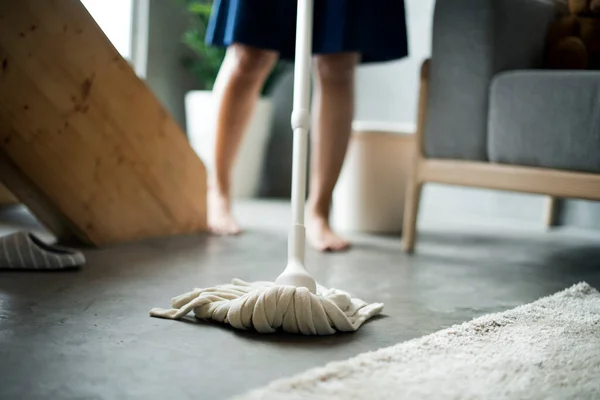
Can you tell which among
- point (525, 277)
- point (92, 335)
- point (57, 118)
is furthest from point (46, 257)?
point (525, 277)

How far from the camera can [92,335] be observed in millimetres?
953

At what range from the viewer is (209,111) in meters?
2.82

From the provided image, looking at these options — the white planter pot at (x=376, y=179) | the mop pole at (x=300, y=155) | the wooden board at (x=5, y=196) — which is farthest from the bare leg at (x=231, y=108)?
the mop pole at (x=300, y=155)

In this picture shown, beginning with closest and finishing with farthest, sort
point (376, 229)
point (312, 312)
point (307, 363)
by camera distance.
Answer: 1. point (307, 363)
2. point (312, 312)
3. point (376, 229)

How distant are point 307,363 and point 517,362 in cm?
25

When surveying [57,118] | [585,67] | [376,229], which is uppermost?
[585,67]

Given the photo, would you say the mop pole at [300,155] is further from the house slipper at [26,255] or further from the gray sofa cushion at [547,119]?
the gray sofa cushion at [547,119]

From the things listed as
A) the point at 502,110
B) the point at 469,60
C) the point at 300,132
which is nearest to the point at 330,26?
the point at 469,60

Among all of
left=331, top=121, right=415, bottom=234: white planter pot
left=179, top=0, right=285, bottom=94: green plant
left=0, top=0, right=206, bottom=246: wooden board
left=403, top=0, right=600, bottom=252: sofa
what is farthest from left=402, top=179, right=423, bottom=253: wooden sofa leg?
left=179, top=0, right=285, bottom=94: green plant

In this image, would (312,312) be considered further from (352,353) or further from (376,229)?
(376,229)

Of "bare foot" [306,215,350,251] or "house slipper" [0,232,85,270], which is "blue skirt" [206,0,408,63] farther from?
"house slipper" [0,232,85,270]

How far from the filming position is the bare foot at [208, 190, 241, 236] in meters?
1.95

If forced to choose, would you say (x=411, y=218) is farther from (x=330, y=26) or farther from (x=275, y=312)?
(x=275, y=312)

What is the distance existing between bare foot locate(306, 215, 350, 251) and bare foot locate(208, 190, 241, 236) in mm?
207
